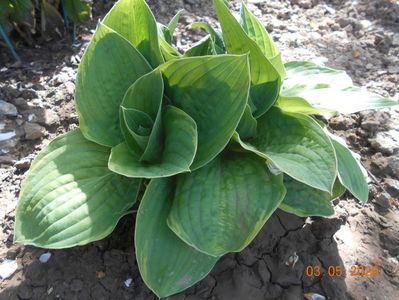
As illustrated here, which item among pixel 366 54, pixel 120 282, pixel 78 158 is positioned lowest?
pixel 120 282

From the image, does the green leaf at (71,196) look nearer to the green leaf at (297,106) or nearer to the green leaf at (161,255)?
the green leaf at (161,255)

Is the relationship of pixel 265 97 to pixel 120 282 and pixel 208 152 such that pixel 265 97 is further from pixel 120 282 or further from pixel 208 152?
pixel 120 282

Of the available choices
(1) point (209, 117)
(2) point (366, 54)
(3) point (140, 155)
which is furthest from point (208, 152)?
(2) point (366, 54)

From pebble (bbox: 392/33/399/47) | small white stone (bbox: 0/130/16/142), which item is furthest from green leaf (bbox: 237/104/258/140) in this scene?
pebble (bbox: 392/33/399/47)

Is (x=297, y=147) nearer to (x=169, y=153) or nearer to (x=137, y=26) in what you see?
(x=169, y=153)

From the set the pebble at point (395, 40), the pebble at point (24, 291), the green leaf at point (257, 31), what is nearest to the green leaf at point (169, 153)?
the green leaf at point (257, 31)
